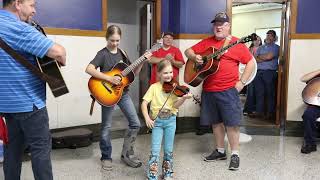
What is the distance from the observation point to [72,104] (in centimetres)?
395

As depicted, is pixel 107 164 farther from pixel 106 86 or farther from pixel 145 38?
pixel 145 38

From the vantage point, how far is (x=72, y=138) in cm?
364

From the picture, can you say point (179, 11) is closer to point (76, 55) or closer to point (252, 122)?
point (76, 55)

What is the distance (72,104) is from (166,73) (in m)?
1.75

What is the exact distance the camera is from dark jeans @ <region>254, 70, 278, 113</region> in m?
5.03

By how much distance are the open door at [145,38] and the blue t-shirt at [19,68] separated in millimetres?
2987

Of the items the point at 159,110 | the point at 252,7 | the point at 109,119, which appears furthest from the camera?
the point at 252,7

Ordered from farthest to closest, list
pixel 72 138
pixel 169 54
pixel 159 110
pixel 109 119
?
1. pixel 169 54
2. pixel 72 138
3. pixel 109 119
4. pixel 159 110

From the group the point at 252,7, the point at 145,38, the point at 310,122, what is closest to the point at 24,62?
the point at 310,122

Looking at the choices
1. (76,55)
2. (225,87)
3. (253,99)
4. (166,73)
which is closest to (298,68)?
(253,99)

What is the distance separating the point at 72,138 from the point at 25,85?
6.18 ft

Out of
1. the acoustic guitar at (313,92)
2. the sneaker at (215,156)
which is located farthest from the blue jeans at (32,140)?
the acoustic guitar at (313,92)

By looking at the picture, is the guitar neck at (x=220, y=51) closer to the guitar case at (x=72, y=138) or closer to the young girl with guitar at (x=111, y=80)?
the young girl with guitar at (x=111, y=80)

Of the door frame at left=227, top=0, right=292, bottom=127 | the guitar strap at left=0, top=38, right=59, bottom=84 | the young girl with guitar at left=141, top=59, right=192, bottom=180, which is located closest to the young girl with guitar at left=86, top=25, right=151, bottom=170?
the young girl with guitar at left=141, top=59, right=192, bottom=180
